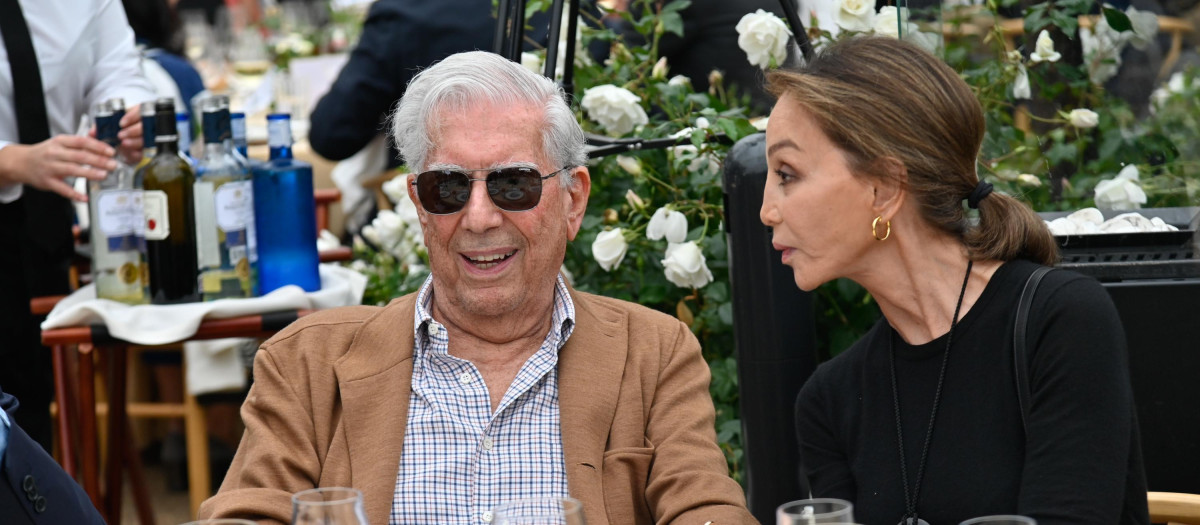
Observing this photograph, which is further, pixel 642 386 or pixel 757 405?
pixel 757 405

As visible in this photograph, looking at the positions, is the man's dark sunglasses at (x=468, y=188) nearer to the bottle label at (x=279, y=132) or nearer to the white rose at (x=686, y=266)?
the white rose at (x=686, y=266)

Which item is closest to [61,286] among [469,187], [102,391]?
[102,391]

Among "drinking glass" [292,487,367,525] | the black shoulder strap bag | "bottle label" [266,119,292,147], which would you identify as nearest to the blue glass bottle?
"bottle label" [266,119,292,147]

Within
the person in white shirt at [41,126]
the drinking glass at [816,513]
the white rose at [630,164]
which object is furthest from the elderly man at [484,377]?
the person in white shirt at [41,126]

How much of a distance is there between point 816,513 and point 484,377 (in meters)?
1.10

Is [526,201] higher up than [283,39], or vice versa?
→ [283,39]

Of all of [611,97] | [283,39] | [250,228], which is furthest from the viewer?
[283,39]

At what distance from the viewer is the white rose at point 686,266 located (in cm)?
291

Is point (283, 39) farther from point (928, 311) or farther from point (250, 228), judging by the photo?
point (928, 311)

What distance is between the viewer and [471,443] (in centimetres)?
224

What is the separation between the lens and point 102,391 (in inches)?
212

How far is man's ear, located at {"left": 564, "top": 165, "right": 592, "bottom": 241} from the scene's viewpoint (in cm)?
237

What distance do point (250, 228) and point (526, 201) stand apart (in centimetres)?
136

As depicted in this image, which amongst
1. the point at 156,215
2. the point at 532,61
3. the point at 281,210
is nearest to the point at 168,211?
the point at 156,215
